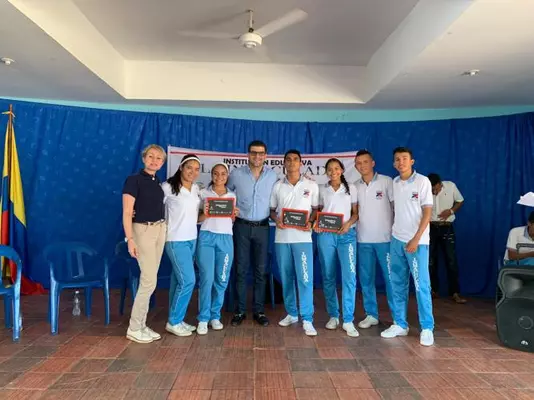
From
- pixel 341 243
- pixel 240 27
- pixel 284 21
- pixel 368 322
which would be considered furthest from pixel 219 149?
pixel 368 322

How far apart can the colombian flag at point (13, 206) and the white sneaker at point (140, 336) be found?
2.25 metres

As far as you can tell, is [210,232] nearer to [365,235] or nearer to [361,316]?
[365,235]

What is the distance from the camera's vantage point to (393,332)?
3299 mm

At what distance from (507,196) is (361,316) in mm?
2545

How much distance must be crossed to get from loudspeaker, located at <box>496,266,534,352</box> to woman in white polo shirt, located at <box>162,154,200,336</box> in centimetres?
235

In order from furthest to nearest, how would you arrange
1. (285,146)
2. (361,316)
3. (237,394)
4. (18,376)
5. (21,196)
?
(285,146) < (21,196) < (361,316) < (18,376) < (237,394)

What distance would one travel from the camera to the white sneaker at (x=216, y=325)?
3.44 metres

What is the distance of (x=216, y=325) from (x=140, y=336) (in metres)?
0.62

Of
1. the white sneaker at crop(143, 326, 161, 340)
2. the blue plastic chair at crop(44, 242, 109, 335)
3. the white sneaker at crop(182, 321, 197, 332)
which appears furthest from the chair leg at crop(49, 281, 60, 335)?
the white sneaker at crop(182, 321, 197, 332)

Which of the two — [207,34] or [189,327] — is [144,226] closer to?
[189,327]

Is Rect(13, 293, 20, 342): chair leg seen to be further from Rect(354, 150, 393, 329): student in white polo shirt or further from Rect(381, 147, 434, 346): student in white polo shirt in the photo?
Rect(381, 147, 434, 346): student in white polo shirt

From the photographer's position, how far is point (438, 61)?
3.48 m

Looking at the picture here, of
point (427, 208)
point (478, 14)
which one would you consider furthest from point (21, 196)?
point (478, 14)

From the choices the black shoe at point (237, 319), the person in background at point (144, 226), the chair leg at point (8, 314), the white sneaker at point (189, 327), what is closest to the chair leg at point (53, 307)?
the chair leg at point (8, 314)
